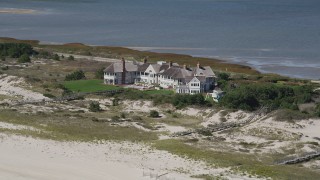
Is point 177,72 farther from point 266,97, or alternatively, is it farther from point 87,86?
point 266,97

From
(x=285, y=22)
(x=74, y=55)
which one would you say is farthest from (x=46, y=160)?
(x=285, y=22)

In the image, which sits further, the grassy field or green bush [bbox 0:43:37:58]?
green bush [bbox 0:43:37:58]

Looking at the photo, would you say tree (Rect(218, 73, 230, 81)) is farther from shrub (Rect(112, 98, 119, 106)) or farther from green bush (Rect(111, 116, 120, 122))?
green bush (Rect(111, 116, 120, 122))

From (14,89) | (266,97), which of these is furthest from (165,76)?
(14,89)

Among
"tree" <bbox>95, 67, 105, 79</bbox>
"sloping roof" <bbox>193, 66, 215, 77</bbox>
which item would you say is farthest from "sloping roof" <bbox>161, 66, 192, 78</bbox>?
"tree" <bbox>95, 67, 105, 79</bbox>

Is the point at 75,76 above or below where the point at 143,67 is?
below

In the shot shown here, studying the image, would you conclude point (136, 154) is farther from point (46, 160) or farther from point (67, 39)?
point (67, 39)
